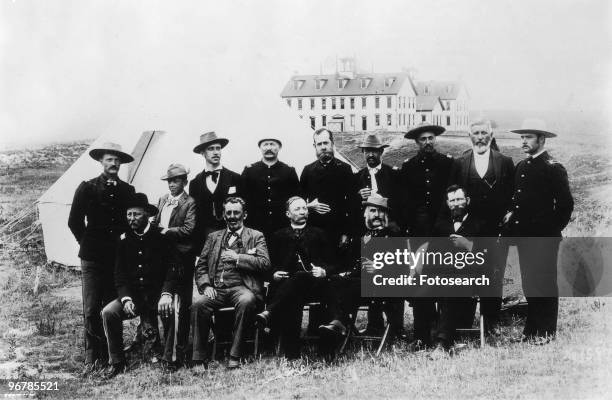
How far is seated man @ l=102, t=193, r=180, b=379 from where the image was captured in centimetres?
441

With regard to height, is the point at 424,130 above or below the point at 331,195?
above

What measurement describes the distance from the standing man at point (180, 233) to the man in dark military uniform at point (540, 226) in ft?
8.30

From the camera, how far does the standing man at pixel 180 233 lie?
4449 millimetres

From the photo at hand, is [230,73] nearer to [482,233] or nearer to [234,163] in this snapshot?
[234,163]

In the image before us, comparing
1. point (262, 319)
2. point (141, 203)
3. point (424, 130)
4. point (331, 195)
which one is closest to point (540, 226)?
point (424, 130)

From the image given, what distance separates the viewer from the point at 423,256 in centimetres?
467

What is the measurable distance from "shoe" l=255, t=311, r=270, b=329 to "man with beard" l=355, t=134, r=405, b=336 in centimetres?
92

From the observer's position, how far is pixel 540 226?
4.49 meters

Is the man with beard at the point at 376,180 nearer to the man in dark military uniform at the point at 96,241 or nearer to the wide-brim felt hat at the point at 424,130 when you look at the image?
the wide-brim felt hat at the point at 424,130

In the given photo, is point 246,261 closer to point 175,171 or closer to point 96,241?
point 175,171

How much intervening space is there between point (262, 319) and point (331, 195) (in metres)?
1.19

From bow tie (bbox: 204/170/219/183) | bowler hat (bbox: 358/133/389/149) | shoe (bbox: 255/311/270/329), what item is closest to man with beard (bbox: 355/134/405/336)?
bowler hat (bbox: 358/133/389/149)

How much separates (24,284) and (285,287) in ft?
9.85

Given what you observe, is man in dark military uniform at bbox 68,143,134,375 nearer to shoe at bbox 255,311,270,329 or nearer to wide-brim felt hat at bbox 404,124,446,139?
shoe at bbox 255,311,270,329
